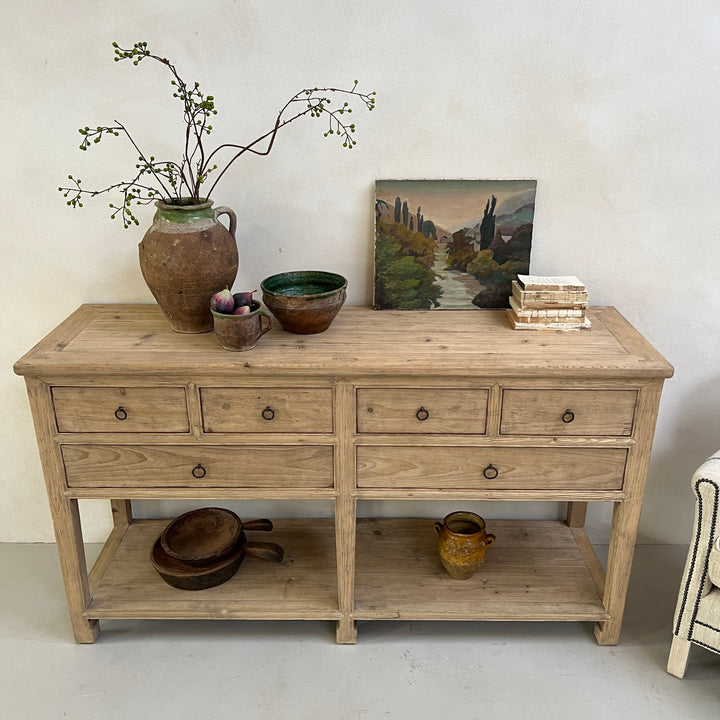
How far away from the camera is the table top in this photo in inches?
69.8

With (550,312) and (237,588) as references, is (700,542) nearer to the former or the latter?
(550,312)

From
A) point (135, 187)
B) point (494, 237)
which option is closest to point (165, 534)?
point (135, 187)

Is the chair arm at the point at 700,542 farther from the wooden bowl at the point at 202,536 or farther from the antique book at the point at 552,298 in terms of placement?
the wooden bowl at the point at 202,536

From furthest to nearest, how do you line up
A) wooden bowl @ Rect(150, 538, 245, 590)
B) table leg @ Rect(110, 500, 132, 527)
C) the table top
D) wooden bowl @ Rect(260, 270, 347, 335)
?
table leg @ Rect(110, 500, 132, 527)
wooden bowl @ Rect(150, 538, 245, 590)
wooden bowl @ Rect(260, 270, 347, 335)
the table top

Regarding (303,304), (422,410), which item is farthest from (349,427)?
(303,304)

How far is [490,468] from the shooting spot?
6.25 ft

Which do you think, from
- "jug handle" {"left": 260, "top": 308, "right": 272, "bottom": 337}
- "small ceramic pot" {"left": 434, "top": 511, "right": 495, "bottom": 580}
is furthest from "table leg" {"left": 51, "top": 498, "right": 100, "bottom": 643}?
"small ceramic pot" {"left": 434, "top": 511, "right": 495, "bottom": 580}

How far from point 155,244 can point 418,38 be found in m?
0.95

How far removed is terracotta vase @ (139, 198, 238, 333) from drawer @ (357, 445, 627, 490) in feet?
2.02

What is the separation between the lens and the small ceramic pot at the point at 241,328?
1791mm

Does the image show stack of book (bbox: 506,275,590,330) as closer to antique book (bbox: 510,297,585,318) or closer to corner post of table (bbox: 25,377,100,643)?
antique book (bbox: 510,297,585,318)

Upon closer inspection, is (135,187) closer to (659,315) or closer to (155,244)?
(155,244)

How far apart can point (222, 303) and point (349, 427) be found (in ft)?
1.55

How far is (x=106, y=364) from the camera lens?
1.77m
